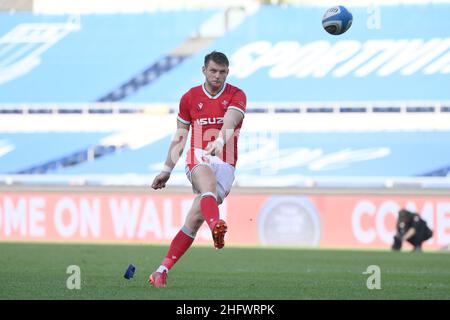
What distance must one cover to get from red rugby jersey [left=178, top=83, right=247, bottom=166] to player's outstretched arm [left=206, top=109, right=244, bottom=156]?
0.08 metres

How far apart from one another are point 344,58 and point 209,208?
24.2 metres

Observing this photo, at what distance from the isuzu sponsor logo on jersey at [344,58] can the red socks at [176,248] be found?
923 inches

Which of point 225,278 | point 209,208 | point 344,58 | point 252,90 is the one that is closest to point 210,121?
point 209,208

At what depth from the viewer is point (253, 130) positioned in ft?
100

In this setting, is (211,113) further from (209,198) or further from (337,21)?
(337,21)

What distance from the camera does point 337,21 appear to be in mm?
10766

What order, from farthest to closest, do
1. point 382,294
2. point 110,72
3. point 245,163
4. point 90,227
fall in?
point 110,72 < point 245,163 < point 90,227 < point 382,294

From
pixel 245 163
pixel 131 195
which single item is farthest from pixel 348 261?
pixel 245 163

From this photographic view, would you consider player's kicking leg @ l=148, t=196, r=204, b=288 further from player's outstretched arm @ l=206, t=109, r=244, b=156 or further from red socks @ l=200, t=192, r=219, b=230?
A: player's outstretched arm @ l=206, t=109, r=244, b=156

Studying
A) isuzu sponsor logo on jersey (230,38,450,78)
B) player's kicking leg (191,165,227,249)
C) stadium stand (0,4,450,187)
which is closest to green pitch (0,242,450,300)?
player's kicking leg (191,165,227,249)

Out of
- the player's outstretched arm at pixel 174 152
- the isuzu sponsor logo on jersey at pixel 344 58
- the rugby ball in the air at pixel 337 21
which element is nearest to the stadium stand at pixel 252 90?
the isuzu sponsor logo on jersey at pixel 344 58

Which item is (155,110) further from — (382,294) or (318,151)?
(382,294)

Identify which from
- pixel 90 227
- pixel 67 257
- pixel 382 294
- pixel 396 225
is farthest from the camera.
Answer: pixel 90 227
